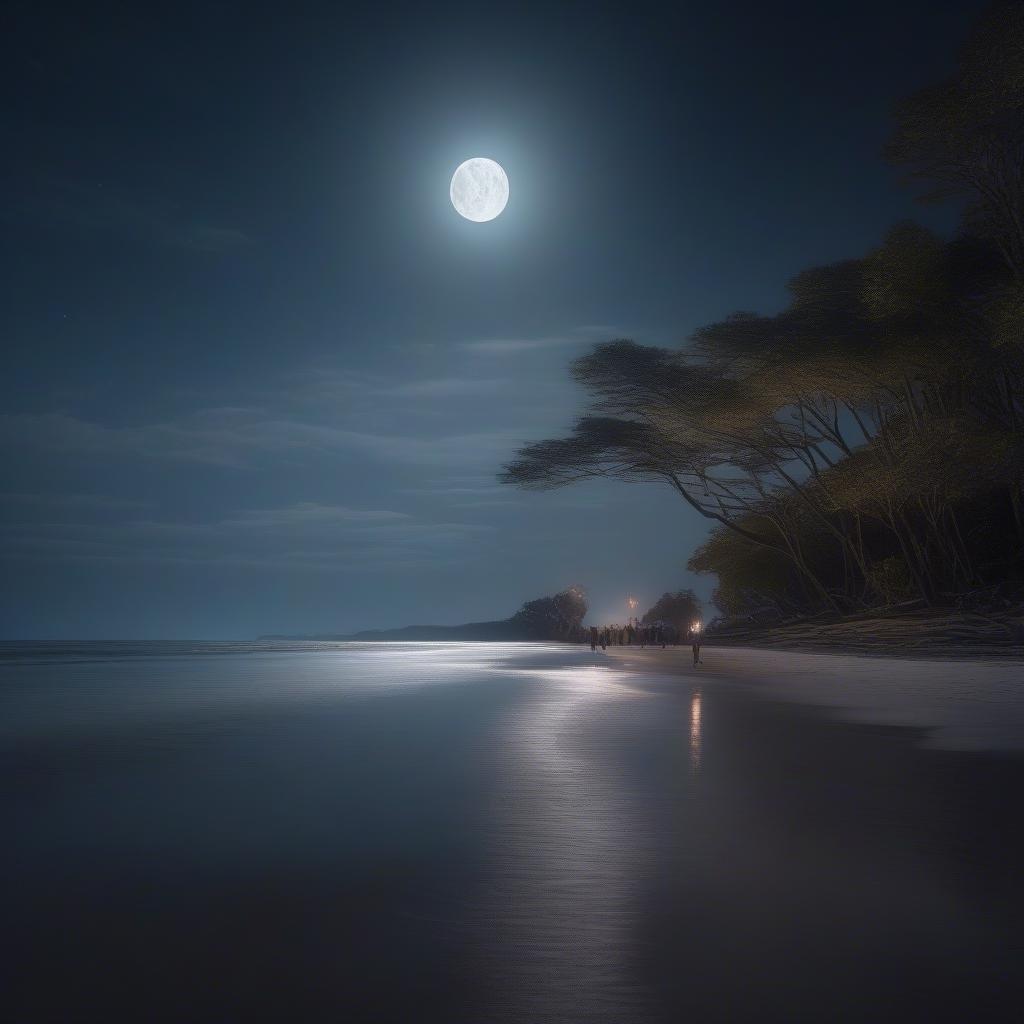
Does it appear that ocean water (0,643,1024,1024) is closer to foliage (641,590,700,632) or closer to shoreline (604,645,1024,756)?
shoreline (604,645,1024,756)

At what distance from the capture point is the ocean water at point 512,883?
1.70 metres

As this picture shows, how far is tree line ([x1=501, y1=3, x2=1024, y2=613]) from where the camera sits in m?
17.4

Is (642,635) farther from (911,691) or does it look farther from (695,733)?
(695,733)

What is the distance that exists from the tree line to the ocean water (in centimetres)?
1454

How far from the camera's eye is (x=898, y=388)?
20.9m

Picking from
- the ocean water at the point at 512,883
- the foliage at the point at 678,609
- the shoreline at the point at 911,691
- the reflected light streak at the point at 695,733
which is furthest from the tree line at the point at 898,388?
the foliage at the point at 678,609

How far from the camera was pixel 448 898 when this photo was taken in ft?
7.61

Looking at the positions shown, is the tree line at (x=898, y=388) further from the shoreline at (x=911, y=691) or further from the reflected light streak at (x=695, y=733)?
the reflected light streak at (x=695, y=733)

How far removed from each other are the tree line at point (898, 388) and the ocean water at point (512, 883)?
1454 centimetres

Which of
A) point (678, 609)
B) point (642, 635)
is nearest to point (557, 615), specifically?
point (678, 609)

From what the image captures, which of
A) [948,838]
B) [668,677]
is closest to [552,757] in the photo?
[948,838]

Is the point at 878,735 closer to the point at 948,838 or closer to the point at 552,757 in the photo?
the point at 552,757

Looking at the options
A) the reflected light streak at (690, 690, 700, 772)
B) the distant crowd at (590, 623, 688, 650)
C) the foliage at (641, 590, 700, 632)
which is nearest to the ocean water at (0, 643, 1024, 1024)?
the reflected light streak at (690, 690, 700, 772)

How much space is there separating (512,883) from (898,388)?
21982 millimetres
